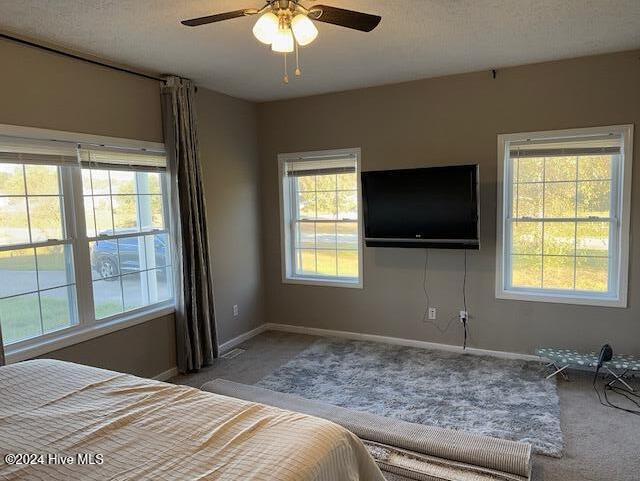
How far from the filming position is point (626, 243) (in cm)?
360

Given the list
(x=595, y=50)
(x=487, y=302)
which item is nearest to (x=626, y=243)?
(x=487, y=302)

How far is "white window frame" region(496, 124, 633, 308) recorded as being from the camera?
3555 millimetres

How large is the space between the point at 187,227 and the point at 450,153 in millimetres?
2451

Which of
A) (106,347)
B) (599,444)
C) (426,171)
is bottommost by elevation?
(599,444)

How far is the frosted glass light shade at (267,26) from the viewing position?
2.05 metres

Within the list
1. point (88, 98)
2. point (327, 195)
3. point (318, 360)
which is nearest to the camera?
point (88, 98)

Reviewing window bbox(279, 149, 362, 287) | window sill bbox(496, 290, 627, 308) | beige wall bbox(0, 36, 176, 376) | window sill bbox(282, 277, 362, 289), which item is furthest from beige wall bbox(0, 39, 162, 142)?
window sill bbox(496, 290, 627, 308)

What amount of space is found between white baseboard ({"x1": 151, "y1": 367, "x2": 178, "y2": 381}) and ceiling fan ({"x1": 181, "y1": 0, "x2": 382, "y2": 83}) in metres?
2.82

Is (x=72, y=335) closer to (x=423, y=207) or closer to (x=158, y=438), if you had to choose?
(x=158, y=438)

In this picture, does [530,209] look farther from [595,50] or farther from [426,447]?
[426,447]

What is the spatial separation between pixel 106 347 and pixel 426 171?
9.62ft

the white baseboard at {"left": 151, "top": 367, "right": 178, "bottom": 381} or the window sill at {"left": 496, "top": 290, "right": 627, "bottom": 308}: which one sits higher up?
the window sill at {"left": 496, "top": 290, "right": 627, "bottom": 308}

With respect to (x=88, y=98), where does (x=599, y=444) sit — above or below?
below

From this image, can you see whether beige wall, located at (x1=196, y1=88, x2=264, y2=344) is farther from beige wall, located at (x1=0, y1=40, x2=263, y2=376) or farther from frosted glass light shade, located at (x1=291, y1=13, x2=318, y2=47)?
frosted glass light shade, located at (x1=291, y1=13, x2=318, y2=47)
